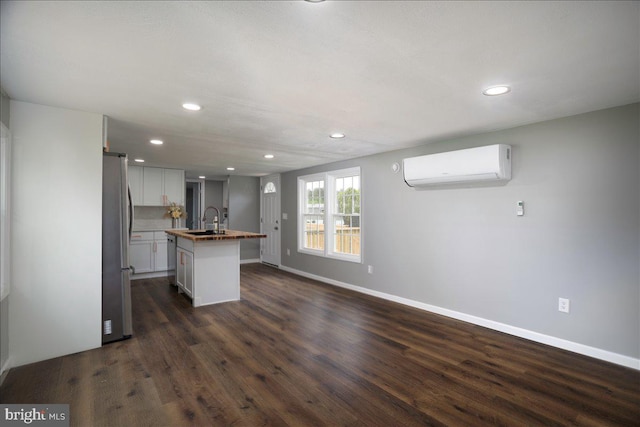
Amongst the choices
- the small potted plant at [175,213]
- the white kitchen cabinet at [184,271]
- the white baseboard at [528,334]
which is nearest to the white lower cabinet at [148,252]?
the small potted plant at [175,213]

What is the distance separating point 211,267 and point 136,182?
9.99ft

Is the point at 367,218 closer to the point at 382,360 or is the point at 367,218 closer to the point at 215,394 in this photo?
the point at 382,360

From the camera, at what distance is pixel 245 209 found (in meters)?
8.05

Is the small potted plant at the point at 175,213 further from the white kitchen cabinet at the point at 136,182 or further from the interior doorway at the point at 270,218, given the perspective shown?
A: the interior doorway at the point at 270,218

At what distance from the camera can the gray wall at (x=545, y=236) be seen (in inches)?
106

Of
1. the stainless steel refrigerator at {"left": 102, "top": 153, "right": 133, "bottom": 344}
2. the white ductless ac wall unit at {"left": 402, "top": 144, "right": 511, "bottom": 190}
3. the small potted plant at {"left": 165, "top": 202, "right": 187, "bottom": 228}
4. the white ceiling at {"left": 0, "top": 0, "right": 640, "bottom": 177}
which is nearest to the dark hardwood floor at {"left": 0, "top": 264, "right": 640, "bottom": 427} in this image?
the stainless steel refrigerator at {"left": 102, "top": 153, "right": 133, "bottom": 344}

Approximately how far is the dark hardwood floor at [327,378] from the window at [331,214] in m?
1.91

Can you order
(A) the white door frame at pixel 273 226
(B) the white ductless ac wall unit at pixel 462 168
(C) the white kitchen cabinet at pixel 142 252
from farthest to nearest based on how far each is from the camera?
1. (A) the white door frame at pixel 273 226
2. (C) the white kitchen cabinet at pixel 142 252
3. (B) the white ductless ac wall unit at pixel 462 168

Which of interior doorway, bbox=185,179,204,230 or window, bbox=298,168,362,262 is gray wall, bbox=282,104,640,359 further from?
interior doorway, bbox=185,179,204,230

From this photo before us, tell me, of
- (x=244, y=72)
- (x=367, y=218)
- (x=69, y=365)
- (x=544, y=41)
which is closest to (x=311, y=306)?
(x=367, y=218)

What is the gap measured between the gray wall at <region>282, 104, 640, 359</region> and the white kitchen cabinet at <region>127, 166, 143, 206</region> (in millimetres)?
4896

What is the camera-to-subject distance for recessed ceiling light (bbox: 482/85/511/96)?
2281 millimetres

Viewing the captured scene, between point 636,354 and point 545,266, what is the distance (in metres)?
0.90

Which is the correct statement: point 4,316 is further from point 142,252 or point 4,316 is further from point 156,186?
point 156,186
